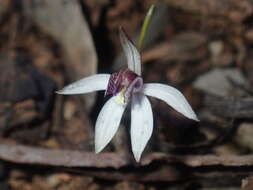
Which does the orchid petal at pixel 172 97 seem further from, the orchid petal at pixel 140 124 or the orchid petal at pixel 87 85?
the orchid petal at pixel 87 85

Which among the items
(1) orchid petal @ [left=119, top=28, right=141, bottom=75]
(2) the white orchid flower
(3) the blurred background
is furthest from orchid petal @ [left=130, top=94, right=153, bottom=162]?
(3) the blurred background

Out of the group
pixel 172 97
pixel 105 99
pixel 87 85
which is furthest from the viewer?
pixel 105 99

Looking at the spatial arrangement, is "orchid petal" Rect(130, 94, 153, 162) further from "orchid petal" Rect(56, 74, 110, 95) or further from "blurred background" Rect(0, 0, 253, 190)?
"blurred background" Rect(0, 0, 253, 190)

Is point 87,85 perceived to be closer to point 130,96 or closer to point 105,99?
point 130,96

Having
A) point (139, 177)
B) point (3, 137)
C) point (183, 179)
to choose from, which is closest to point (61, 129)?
point (3, 137)

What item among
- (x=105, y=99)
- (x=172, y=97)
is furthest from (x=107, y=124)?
(x=105, y=99)
